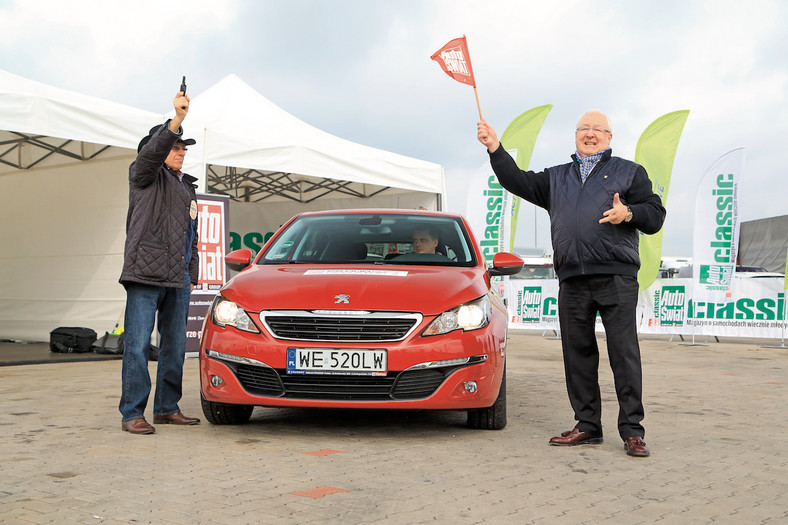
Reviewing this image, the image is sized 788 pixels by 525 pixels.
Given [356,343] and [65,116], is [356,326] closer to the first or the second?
[356,343]

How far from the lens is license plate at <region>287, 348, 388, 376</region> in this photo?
171 inches

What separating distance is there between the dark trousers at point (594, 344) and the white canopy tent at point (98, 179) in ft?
22.3

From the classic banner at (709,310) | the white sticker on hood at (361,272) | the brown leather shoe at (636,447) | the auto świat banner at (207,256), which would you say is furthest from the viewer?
the classic banner at (709,310)

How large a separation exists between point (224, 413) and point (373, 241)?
156 cm

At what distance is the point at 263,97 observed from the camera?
1478 centimetres

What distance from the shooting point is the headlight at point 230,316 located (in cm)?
455

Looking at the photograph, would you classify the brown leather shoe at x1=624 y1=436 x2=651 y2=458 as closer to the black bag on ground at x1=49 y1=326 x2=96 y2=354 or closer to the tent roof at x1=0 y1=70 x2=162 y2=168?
the tent roof at x1=0 y1=70 x2=162 y2=168

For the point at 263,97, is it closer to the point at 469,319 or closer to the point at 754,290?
the point at 754,290

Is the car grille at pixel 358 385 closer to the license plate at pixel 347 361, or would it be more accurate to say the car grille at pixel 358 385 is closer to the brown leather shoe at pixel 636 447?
the license plate at pixel 347 361

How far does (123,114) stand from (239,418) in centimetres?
585

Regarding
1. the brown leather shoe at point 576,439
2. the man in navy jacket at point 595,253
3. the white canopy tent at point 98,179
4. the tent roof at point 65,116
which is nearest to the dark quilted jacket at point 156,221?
the man in navy jacket at point 595,253

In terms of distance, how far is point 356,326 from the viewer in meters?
4.40

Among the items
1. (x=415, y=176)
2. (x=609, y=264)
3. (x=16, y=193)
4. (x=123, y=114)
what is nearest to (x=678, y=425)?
(x=609, y=264)

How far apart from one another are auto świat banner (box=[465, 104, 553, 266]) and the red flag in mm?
8745
